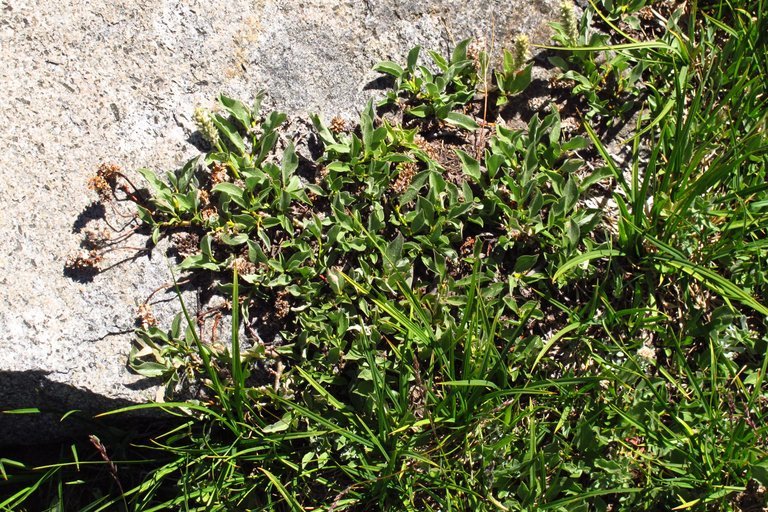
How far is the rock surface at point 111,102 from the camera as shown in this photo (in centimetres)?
286

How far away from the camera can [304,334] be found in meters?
2.93

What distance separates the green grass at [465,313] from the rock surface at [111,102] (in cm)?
16

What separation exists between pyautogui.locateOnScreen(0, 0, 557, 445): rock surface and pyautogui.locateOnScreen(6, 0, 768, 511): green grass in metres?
0.16

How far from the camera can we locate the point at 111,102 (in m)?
3.03

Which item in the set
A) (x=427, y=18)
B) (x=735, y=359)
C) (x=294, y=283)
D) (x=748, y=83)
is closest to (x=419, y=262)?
(x=294, y=283)

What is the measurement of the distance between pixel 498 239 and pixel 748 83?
4.33 ft

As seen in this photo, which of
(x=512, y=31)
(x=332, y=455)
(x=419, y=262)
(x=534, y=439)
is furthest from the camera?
(x=512, y=31)

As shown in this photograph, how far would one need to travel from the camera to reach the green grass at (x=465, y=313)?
2.82m

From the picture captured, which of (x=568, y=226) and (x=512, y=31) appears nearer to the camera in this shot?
(x=568, y=226)

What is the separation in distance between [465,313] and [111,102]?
1706mm

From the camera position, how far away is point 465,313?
272 centimetres

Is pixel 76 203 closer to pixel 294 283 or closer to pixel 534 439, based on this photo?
pixel 294 283

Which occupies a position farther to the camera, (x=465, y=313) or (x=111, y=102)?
(x=111, y=102)

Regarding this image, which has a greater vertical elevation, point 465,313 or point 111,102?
point 111,102
